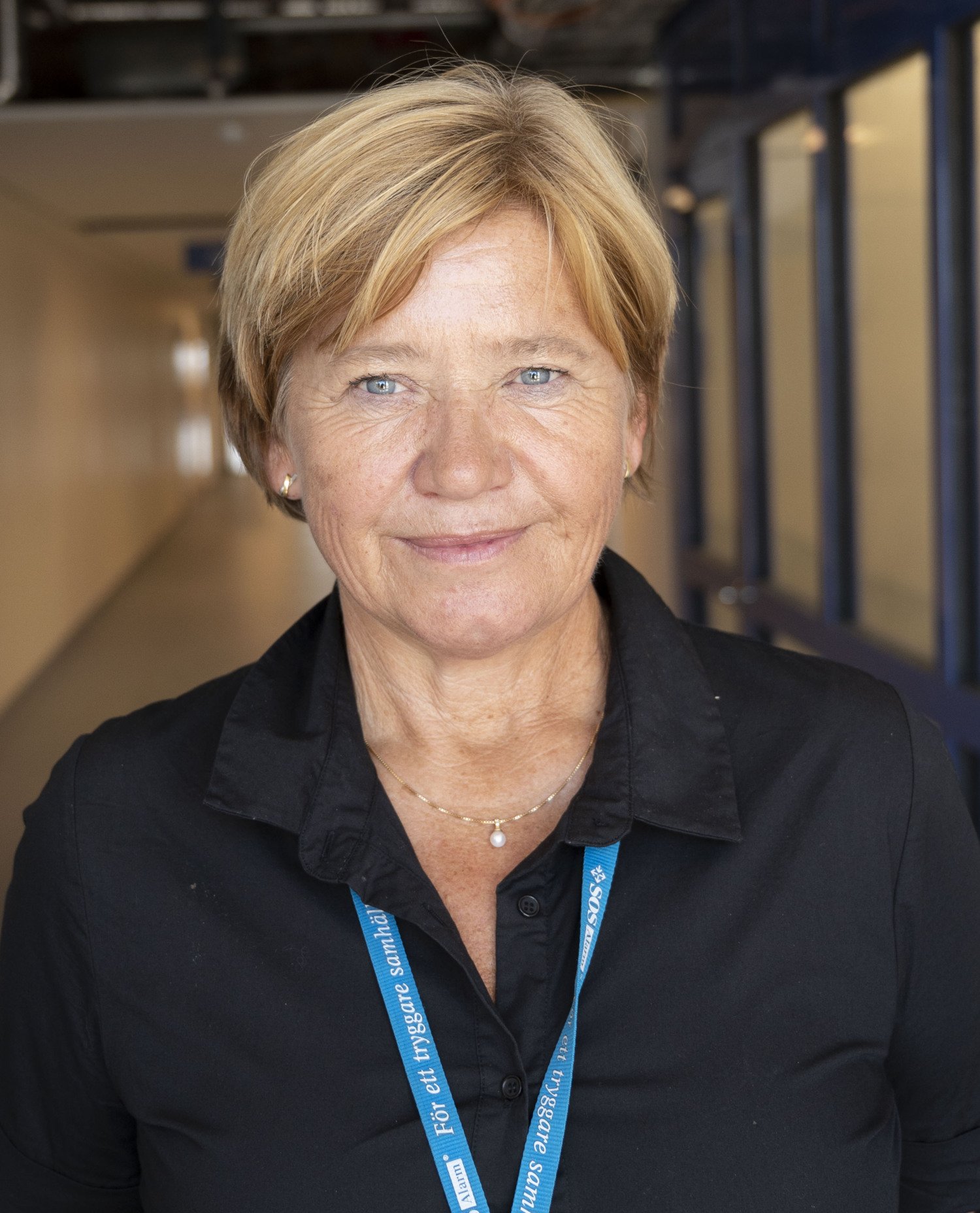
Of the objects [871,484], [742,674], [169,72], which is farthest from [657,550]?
[742,674]

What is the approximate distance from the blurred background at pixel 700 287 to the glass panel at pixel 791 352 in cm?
2

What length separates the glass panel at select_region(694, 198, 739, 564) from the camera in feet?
20.5

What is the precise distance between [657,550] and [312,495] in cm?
606

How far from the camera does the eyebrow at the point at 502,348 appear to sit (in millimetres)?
1291

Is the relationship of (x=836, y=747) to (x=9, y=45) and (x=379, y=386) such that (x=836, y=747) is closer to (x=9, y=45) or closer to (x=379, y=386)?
(x=379, y=386)

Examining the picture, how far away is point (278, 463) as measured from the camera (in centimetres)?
152

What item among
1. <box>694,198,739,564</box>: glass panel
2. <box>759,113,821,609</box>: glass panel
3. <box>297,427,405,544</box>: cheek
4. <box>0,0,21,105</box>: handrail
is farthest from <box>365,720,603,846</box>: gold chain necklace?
<box>0,0,21,105</box>: handrail

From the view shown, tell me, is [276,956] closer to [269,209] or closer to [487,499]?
[487,499]

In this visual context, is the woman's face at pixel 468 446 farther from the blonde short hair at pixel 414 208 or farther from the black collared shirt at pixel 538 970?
the black collared shirt at pixel 538 970

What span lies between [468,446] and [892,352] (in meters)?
3.25

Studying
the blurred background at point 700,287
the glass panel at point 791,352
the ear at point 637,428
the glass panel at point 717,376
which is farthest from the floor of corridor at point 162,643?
the glass panel at point 717,376

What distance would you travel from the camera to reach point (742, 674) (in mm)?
1484

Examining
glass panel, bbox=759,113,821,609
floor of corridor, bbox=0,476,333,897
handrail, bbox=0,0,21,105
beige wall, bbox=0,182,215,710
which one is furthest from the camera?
beige wall, bbox=0,182,215,710

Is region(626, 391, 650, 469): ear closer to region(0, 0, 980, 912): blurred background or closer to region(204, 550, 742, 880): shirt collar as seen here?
region(204, 550, 742, 880): shirt collar
